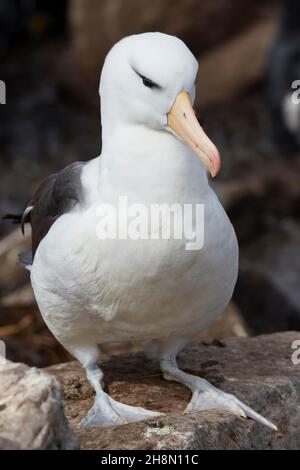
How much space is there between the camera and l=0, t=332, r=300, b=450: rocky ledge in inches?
134

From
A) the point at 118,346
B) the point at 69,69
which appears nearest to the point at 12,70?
the point at 69,69

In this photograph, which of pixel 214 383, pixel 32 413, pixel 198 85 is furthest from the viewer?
pixel 198 85

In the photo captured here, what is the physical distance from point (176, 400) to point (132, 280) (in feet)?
2.76

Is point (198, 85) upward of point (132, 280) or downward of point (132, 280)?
downward

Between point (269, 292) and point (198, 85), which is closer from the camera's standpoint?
point (269, 292)

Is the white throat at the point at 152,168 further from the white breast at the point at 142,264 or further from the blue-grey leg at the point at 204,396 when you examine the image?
the blue-grey leg at the point at 204,396

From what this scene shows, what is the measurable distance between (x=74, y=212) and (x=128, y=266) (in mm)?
386

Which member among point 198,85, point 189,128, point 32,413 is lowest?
point 198,85

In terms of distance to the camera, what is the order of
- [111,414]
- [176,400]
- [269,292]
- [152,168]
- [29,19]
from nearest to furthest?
1. [152,168]
2. [111,414]
3. [176,400]
4. [269,292]
5. [29,19]

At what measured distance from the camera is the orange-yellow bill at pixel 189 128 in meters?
4.11

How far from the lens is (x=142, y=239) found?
4207mm

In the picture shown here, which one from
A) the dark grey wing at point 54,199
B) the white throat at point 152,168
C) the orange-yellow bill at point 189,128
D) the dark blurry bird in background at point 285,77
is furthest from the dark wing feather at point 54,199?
the dark blurry bird in background at point 285,77

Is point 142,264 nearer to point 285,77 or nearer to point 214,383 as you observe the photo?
point 214,383

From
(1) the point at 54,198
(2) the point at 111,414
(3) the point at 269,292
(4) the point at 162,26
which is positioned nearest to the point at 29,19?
(4) the point at 162,26
